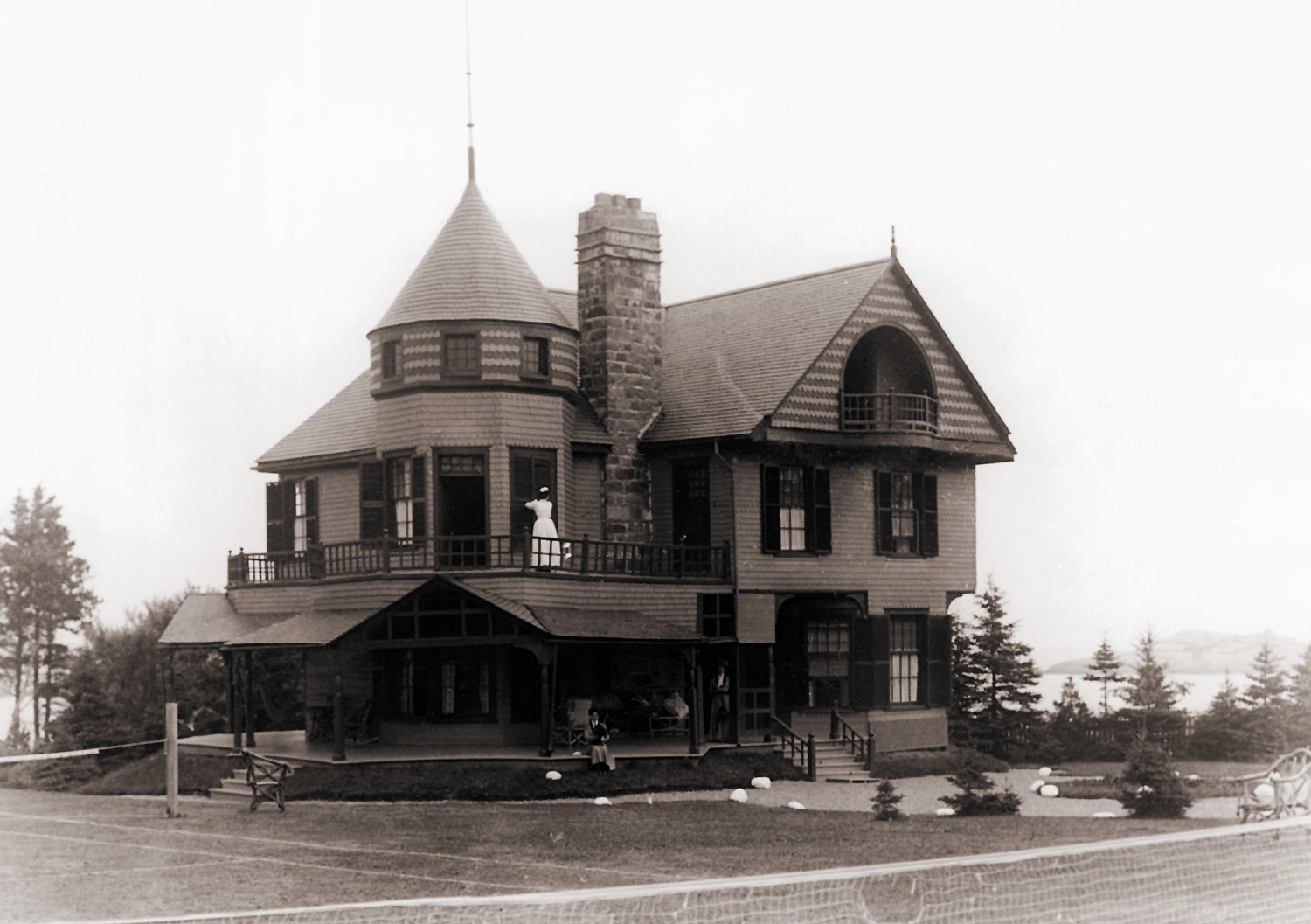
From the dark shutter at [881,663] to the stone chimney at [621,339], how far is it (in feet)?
17.6

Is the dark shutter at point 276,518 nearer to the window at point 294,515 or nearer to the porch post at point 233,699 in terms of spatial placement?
the window at point 294,515

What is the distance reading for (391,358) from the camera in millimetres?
31484

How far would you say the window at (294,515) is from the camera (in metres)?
36.2

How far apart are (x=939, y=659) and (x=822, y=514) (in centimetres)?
470

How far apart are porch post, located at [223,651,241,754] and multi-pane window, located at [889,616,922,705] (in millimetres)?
13701

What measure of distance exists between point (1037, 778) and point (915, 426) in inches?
305

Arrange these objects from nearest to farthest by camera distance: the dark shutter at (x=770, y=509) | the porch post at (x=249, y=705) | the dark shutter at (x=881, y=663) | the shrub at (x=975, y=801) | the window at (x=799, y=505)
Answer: the shrub at (x=975, y=801), the porch post at (x=249, y=705), the dark shutter at (x=770, y=509), the window at (x=799, y=505), the dark shutter at (x=881, y=663)

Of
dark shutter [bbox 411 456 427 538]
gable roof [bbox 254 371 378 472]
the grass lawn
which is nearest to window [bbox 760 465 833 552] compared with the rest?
dark shutter [bbox 411 456 427 538]

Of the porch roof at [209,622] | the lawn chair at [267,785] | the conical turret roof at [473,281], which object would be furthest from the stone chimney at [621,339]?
the lawn chair at [267,785]

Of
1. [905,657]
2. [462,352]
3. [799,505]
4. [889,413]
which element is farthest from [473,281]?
[905,657]

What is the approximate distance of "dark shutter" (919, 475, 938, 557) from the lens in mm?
35531

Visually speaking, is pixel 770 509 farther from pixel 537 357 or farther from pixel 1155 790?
pixel 1155 790

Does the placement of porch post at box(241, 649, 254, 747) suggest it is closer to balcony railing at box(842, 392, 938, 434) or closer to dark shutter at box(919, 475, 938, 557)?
balcony railing at box(842, 392, 938, 434)

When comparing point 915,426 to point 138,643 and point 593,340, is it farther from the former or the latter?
point 138,643
